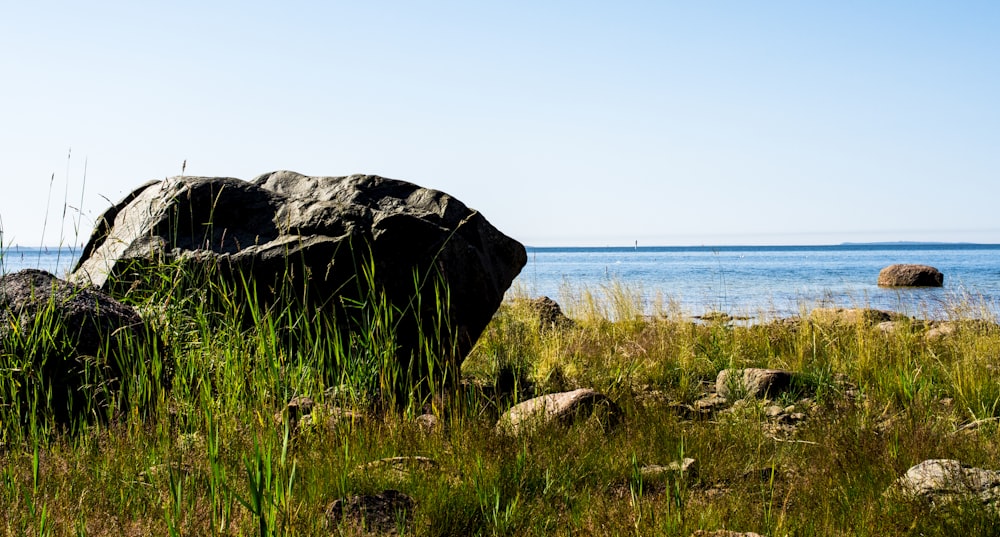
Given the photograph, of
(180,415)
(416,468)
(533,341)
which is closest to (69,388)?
(180,415)

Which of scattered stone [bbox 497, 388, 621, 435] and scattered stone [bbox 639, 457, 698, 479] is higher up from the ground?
scattered stone [bbox 497, 388, 621, 435]

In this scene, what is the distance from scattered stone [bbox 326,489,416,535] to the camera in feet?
9.18

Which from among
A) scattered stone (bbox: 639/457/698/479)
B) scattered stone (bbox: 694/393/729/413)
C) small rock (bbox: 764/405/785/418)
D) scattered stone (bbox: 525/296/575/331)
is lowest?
scattered stone (bbox: 694/393/729/413)

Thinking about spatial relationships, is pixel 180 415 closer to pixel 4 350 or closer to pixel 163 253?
pixel 4 350

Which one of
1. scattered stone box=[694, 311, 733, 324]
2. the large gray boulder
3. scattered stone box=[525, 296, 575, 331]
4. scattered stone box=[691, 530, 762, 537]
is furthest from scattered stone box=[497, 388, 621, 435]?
scattered stone box=[525, 296, 575, 331]

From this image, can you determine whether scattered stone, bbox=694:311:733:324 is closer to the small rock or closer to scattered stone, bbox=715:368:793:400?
scattered stone, bbox=715:368:793:400

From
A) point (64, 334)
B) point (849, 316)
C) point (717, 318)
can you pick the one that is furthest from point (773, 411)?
point (849, 316)

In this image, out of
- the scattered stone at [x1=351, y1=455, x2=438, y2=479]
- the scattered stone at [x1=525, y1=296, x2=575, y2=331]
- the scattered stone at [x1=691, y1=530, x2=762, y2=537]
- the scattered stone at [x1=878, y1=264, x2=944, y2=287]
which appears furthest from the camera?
the scattered stone at [x1=878, y1=264, x2=944, y2=287]

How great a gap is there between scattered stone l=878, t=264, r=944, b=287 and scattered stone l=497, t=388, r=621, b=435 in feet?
79.6

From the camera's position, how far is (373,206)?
568cm

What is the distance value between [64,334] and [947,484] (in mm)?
4579

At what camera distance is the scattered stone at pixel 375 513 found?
2799 millimetres

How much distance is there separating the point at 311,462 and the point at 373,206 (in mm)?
2598

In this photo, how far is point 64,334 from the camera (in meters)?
4.38
